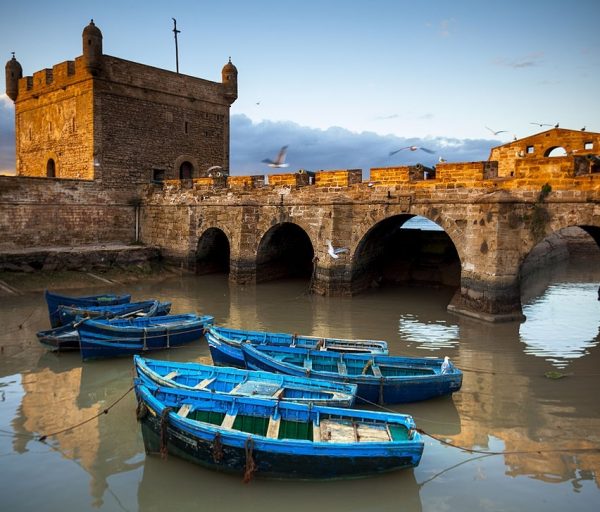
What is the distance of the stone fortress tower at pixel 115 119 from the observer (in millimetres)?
21234

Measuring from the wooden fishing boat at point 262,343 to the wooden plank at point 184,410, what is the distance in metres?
2.42

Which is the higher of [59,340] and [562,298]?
[59,340]

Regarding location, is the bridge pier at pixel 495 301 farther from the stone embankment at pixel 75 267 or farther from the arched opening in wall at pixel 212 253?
the stone embankment at pixel 75 267

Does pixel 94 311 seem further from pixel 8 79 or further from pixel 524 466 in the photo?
pixel 8 79

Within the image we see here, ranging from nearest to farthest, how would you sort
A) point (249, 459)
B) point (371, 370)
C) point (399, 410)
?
point (249, 459) < point (399, 410) < point (371, 370)

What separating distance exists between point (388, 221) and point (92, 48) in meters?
14.0

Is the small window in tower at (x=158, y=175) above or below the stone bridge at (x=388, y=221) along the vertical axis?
above

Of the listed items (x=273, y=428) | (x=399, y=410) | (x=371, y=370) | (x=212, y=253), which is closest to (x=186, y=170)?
(x=212, y=253)

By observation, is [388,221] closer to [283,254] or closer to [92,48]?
[283,254]

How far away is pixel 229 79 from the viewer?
25891 millimetres

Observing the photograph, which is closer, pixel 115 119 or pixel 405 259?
pixel 405 259

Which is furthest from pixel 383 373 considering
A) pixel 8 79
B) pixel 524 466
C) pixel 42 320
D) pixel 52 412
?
pixel 8 79

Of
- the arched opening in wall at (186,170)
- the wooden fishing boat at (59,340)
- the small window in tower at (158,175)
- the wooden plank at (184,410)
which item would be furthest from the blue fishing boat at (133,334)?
the arched opening in wall at (186,170)

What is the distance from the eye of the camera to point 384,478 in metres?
6.03
